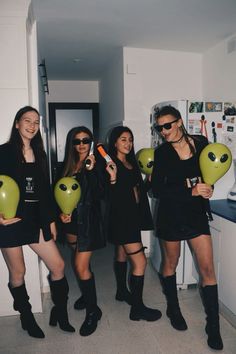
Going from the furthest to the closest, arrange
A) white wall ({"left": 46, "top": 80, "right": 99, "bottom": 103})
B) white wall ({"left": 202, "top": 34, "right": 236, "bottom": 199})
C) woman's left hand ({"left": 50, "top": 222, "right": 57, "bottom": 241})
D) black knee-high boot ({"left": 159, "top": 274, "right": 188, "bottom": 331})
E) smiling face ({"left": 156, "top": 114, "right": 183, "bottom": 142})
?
white wall ({"left": 46, "top": 80, "right": 99, "bottom": 103}), white wall ({"left": 202, "top": 34, "right": 236, "bottom": 199}), black knee-high boot ({"left": 159, "top": 274, "right": 188, "bottom": 331}), woman's left hand ({"left": 50, "top": 222, "right": 57, "bottom": 241}), smiling face ({"left": 156, "top": 114, "right": 183, "bottom": 142})

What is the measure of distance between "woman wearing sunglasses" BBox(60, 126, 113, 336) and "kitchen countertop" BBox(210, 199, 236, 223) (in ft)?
2.94

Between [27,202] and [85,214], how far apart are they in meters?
0.37

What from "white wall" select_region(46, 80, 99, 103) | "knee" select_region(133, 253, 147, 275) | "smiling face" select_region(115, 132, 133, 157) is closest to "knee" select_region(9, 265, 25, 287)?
"knee" select_region(133, 253, 147, 275)

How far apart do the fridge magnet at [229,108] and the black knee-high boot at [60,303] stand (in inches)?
76.7

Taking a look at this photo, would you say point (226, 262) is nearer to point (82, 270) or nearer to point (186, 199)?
point (186, 199)

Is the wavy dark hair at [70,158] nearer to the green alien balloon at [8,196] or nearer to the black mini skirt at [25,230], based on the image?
the black mini skirt at [25,230]

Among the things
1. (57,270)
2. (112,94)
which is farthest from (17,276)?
(112,94)

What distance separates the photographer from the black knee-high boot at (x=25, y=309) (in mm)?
1883

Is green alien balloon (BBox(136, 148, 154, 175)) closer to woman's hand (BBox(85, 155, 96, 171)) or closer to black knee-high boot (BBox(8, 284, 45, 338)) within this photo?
woman's hand (BBox(85, 155, 96, 171))

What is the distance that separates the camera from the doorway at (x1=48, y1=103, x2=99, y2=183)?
5250 millimetres

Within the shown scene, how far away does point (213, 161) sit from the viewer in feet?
5.59

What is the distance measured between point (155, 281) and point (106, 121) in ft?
8.81

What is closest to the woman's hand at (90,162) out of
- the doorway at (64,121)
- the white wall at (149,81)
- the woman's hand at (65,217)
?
the woman's hand at (65,217)

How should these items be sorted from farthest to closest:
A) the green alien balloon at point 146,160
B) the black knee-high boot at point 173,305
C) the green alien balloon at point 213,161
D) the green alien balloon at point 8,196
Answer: the green alien balloon at point 146,160, the black knee-high boot at point 173,305, the green alien balloon at point 213,161, the green alien balloon at point 8,196
